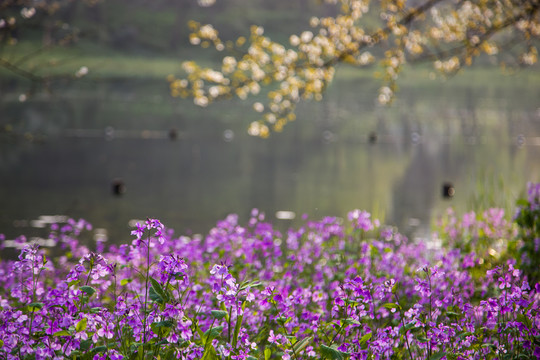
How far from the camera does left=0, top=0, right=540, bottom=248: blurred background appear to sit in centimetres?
2105

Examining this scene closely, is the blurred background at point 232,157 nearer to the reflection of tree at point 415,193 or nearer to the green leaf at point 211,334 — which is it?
the reflection of tree at point 415,193

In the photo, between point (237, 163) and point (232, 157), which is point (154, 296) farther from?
point (232, 157)

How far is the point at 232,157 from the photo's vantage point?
3828cm

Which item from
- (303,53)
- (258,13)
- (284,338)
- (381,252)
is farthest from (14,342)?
(258,13)

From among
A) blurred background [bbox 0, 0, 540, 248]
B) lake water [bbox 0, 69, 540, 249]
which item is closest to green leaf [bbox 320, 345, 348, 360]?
lake water [bbox 0, 69, 540, 249]

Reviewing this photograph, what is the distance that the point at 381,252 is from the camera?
8.70m

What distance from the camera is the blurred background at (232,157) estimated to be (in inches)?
829

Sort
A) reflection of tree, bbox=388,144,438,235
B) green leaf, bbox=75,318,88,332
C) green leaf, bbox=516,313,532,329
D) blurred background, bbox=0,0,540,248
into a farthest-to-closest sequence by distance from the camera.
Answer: reflection of tree, bbox=388,144,438,235
blurred background, bbox=0,0,540,248
green leaf, bbox=516,313,532,329
green leaf, bbox=75,318,88,332

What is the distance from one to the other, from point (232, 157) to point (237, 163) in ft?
7.42

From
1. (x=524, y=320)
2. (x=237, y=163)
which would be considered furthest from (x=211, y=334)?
(x=237, y=163)

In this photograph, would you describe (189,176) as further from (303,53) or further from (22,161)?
(303,53)

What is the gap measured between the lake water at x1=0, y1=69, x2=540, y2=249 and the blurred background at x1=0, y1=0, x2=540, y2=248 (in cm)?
10

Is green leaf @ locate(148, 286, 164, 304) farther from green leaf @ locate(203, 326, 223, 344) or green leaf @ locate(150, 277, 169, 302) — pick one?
green leaf @ locate(203, 326, 223, 344)

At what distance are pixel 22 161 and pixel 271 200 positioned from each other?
14.2 m
